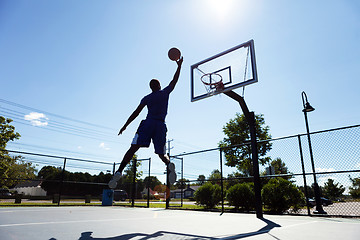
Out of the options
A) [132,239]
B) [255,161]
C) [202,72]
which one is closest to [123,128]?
[132,239]

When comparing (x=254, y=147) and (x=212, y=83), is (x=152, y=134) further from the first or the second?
(x=212, y=83)

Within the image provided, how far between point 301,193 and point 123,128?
20.4 feet

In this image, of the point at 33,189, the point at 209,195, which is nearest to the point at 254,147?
the point at 209,195

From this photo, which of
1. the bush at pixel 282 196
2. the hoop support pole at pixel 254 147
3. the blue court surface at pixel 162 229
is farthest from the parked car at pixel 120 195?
the blue court surface at pixel 162 229

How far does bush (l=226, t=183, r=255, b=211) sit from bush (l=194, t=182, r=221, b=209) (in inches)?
51.2

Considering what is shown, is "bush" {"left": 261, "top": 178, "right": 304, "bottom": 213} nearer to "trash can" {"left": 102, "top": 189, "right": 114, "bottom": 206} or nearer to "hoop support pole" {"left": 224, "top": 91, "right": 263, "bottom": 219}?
"hoop support pole" {"left": 224, "top": 91, "right": 263, "bottom": 219}

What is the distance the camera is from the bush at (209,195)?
32.2 ft

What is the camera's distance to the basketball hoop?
6773 millimetres

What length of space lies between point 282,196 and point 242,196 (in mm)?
1491

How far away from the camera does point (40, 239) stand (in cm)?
226

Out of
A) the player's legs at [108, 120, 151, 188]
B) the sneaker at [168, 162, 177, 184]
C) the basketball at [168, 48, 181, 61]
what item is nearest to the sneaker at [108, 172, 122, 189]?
the player's legs at [108, 120, 151, 188]

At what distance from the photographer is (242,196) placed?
826 centimetres

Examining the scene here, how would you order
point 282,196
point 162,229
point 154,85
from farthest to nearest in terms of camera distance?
point 282,196, point 154,85, point 162,229

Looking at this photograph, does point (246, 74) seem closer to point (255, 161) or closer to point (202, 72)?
point (202, 72)
